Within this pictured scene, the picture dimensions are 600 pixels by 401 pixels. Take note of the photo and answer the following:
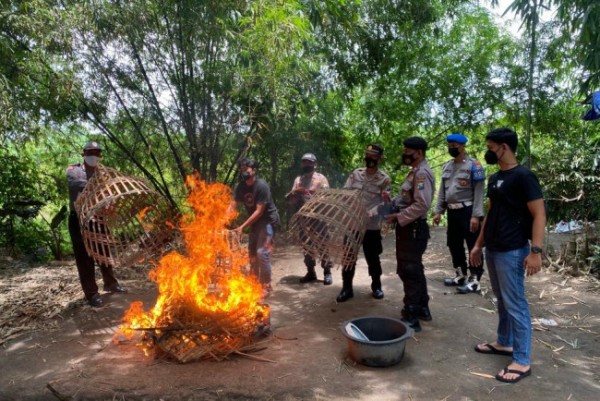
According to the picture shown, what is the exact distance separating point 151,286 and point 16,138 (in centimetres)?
325

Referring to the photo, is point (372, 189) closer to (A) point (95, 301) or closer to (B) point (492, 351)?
(B) point (492, 351)

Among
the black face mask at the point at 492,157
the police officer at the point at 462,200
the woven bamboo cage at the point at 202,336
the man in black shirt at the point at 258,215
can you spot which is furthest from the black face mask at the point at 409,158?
the woven bamboo cage at the point at 202,336

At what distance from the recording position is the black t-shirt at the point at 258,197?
16.6 feet

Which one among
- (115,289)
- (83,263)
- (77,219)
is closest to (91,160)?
(77,219)

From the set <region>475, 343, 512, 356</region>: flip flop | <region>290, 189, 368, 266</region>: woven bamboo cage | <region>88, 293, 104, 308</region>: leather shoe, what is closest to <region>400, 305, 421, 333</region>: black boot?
<region>475, 343, 512, 356</region>: flip flop

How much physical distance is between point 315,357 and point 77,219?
3.25 meters

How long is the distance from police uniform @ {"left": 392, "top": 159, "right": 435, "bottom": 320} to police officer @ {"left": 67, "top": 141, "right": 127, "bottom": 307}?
352 centimetres

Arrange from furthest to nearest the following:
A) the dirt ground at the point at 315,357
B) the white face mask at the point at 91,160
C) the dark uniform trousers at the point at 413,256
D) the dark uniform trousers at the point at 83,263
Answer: the dark uniform trousers at the point at 83,263
the white face mask at the point at 91,160
the dark uniform trousers at the point at 413,256
the dirt ground at the point at 315,357

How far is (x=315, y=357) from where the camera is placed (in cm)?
362

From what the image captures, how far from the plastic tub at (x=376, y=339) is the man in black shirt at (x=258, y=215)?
1.77m

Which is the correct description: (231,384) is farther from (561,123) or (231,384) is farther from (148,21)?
(561,123)

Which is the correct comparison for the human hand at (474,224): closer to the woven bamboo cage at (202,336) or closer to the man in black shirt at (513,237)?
the man in black shirt at (513,237)

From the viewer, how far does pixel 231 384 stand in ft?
10.4

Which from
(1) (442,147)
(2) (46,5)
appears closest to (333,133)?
(1) (442,147)
